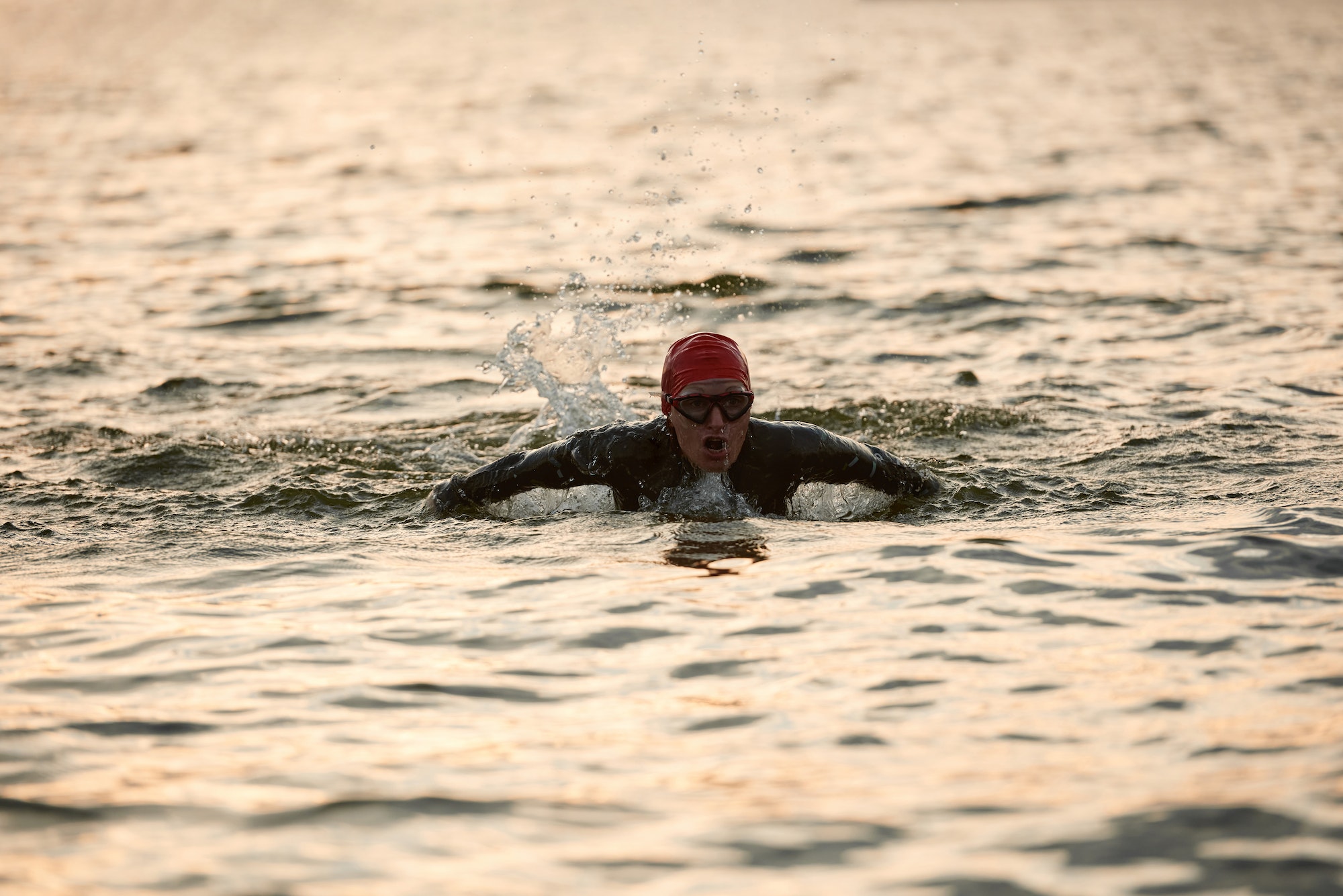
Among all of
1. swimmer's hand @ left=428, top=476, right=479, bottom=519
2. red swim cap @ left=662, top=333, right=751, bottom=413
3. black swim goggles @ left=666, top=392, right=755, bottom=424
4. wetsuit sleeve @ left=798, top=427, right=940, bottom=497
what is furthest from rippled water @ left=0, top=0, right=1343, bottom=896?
red swim cap @ left=662, top=333, right=751, bottom=413

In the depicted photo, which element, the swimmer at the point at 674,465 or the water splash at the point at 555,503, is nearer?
the swimmer at the point at 674,465

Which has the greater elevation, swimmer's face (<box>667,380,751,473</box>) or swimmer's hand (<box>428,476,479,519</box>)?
swimmer's face (<box>667,380,751,473</box>)

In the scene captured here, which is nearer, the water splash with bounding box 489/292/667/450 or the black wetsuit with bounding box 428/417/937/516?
the black wetsuit with bounding box 428/417/937/516

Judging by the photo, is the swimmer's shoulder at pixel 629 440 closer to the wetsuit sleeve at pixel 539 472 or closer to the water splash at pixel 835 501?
the wetsuit sleeve at pixel 539 472

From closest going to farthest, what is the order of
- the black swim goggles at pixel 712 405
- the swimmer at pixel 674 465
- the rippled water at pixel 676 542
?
the rippled water at pixel 676 542 → the black swim goggles at pixel 712 405 → the swimmer at pixel 674 465

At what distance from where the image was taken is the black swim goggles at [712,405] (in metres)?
8.27

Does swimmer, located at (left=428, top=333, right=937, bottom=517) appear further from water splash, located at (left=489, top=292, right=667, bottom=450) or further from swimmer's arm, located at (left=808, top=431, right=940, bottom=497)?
water splash, located at (left=489, top=292, right=667, bottom=450)

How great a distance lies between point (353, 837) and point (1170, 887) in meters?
2.47

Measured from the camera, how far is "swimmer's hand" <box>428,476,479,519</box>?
884 cm

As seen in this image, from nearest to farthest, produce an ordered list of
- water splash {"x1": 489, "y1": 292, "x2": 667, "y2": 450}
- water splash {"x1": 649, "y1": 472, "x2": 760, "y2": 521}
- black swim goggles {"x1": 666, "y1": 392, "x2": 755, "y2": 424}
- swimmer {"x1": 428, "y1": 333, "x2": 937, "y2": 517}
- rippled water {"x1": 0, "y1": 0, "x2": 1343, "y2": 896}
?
rippled water {"x1": 0, "y1": 0, "x2": 1343, "y2": 896} → black swim goggles {"x1": 666, "y1": 392, "x2": 755, "y2": 424} → swimmer {"x1": 428, "y1": 333, "x2": 937, "y2": 517} → water splash {"x1": 649, "y1": 472, "x2": 760, "y2": 521} → water splash {"x1": 489, "y1": 292, "x2": 667, "y2": 450}

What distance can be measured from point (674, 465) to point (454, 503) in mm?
1299

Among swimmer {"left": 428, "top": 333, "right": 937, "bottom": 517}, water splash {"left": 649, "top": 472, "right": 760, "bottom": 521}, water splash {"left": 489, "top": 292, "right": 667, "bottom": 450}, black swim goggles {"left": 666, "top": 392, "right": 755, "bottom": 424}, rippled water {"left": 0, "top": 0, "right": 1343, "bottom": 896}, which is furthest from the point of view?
water splash {"left": 489, "top": 292, "right": 667, "bottom": 450}

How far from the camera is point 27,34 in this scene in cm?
6425

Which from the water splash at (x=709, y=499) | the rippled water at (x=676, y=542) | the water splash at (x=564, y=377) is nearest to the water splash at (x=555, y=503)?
the rippled water at (x=676, y=542)
